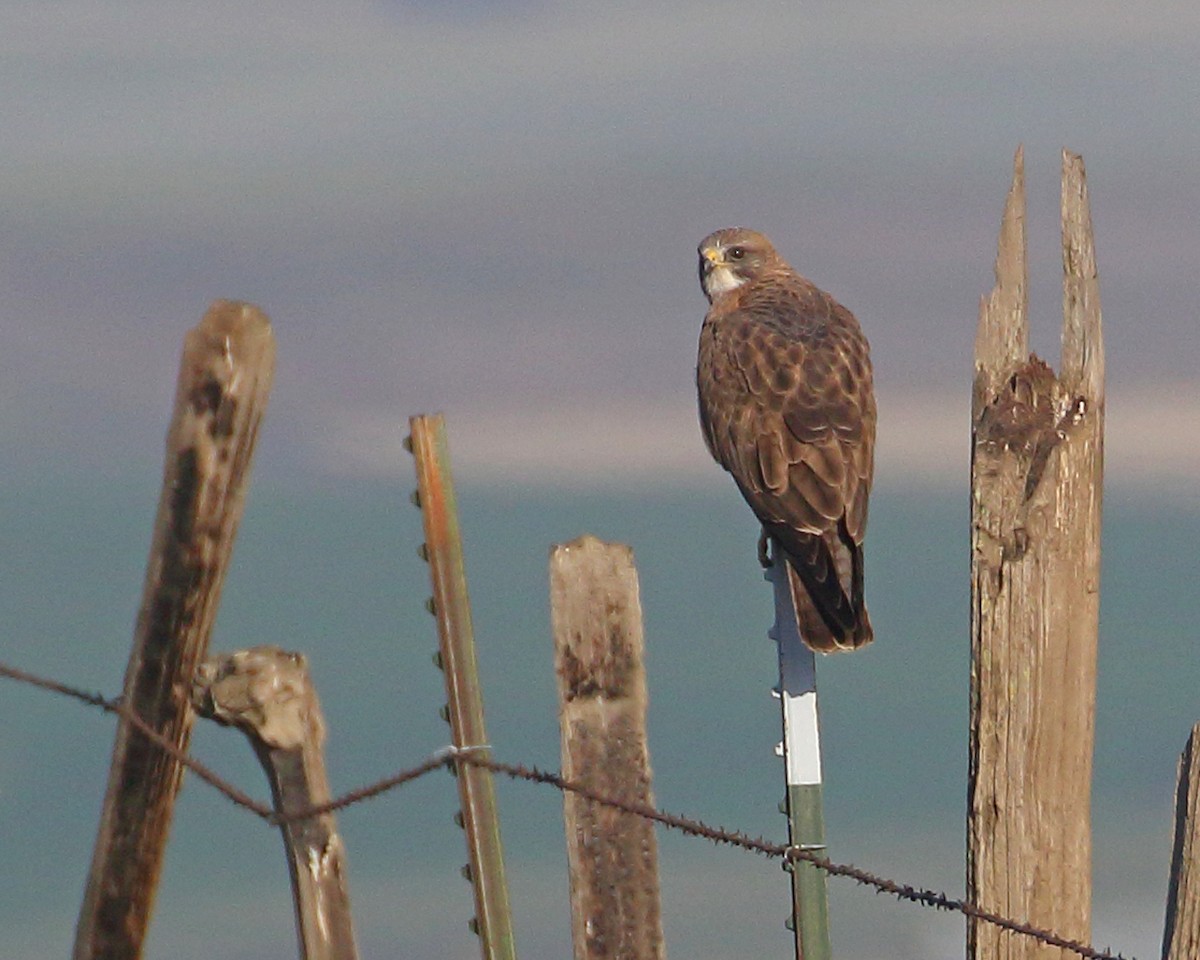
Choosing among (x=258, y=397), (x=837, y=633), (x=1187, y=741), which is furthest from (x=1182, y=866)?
(x=258, y=397)

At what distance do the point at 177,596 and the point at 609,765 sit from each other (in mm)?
1527

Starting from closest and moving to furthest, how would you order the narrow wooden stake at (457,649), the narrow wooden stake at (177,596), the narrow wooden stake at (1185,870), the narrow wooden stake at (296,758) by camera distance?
the narrow wooden stake at (1185,870) → the narrow wooden stake at (177,596) → the narrow wooden stake at (296,758) → the narrow wooden stake at (457,649)

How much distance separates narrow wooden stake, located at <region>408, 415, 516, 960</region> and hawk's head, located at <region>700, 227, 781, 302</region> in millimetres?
5335

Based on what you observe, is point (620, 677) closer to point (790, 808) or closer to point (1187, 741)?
point (790, 808)

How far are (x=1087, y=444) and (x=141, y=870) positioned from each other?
10.8ft

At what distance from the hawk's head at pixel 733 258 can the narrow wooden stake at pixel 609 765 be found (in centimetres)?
508

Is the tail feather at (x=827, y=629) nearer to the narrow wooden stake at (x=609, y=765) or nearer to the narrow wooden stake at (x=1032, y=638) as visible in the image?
the narrow wooden stake at (x=609, y=765)

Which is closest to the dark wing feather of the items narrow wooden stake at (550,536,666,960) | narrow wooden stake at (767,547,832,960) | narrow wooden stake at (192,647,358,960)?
narrow wooden stake at (767,547,832,960)

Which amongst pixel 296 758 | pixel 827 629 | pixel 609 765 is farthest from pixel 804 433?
pixel 296 758

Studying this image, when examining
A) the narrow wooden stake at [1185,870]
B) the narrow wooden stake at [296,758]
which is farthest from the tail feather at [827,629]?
the narrow wooden stake at [296,758]

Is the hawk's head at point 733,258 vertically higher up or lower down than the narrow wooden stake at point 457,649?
higher up

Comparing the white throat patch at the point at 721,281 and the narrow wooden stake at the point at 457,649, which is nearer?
the narrow wooden stake at the point at 457,649

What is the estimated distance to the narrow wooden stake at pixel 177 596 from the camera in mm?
5109

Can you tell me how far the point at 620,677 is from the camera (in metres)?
5.73
